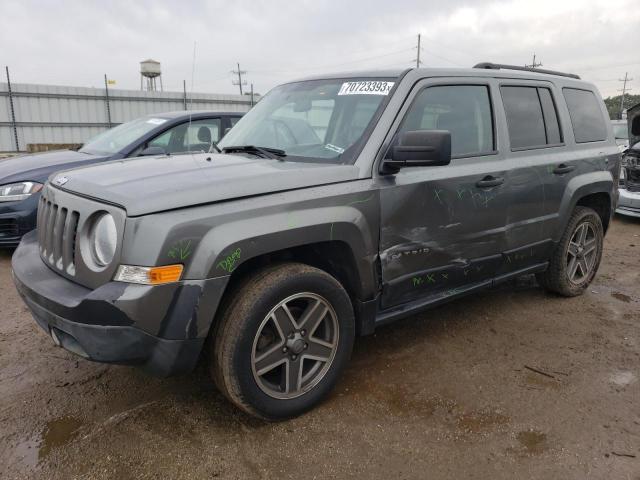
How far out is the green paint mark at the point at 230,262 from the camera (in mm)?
2258

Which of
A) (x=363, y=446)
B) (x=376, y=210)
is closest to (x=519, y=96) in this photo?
(x=376, y=210)

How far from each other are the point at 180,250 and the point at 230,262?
0.23m

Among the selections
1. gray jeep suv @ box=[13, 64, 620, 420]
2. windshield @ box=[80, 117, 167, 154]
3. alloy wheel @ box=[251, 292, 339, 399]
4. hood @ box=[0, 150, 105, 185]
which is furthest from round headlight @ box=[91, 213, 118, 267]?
windshield @ box=[80, 117, 167, 154]

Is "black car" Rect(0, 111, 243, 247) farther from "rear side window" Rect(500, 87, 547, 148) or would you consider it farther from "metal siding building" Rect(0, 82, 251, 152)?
"metal siding building" Rect(0, 82, 251, 152)

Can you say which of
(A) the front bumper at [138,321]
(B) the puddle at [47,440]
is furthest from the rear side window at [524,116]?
(B) the puddle at [47,440]

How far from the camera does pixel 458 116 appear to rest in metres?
3.36

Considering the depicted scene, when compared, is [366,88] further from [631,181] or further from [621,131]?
[621,131]

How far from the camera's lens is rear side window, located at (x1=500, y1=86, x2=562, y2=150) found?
12.1ft

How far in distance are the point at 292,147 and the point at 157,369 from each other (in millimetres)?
1566

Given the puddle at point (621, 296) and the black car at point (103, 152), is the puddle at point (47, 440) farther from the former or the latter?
the puddle at point (621, 296)

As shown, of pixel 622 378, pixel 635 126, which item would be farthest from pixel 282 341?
pixel 635 126

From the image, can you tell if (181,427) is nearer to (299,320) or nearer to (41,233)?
(299,320)

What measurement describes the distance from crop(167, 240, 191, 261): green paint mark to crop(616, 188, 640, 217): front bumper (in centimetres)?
806

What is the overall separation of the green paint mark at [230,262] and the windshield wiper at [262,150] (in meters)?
0.92
